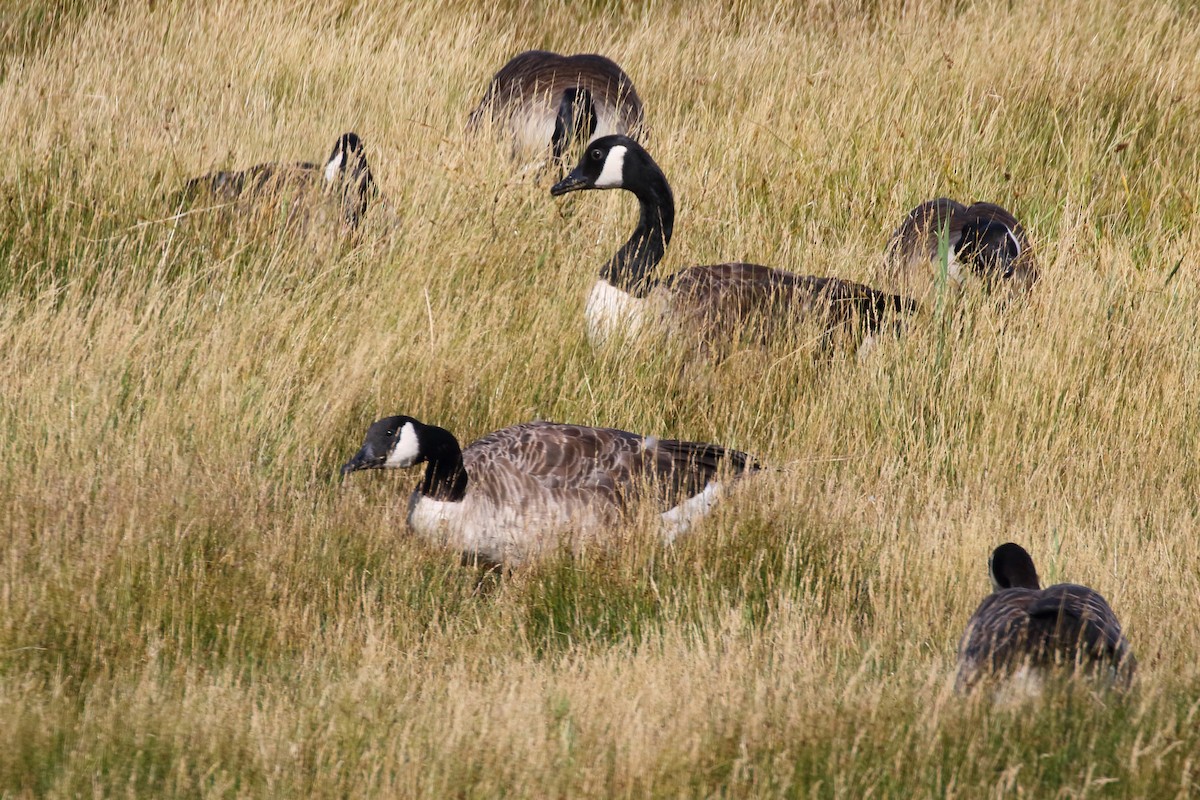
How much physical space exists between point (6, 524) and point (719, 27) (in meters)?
9.15

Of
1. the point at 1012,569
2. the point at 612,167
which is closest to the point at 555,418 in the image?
the point at 612,167

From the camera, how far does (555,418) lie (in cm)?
632

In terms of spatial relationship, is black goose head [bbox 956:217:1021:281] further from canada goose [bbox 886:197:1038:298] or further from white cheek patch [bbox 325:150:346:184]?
white cheek patch [bbox 325:150:346:184]

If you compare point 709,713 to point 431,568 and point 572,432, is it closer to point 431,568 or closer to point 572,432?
point 431,568

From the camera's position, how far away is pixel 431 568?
4871 millimetres

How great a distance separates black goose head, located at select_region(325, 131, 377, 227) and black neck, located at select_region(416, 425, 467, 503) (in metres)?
2.39

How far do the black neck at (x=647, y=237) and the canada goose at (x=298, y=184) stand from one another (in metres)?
1.44

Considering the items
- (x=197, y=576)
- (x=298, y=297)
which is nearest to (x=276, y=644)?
(x=197, y=576)

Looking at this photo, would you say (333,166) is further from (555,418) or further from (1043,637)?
(1043,637)

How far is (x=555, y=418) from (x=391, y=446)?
1447mm

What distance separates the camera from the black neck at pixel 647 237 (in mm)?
6980

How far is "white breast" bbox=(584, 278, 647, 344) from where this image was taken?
651 cm

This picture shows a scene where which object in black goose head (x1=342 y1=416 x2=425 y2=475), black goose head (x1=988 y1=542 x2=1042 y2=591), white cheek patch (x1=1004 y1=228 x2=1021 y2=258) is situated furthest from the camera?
white cheek patch (x1=1004 y1=228 x2=1021 y2=258)

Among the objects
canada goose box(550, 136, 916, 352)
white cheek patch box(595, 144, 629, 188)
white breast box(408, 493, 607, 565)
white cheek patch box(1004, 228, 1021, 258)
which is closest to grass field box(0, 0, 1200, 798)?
white breast box(408, 493, 607, 565)
